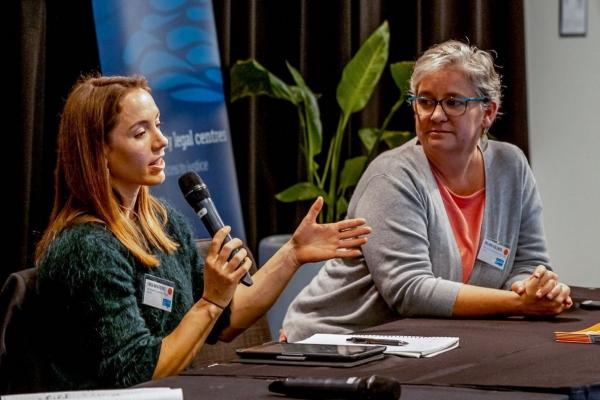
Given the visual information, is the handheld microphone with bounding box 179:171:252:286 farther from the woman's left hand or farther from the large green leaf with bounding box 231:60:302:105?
the large green leaf with bounding box 231:60:302:105

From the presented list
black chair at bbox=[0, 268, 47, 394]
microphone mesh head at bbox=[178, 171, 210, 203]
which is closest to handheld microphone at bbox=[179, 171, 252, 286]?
microphone mesh head at bbox=[178, 171, 210, 203]

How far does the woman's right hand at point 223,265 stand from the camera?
2.13m

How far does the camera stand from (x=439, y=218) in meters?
2.71

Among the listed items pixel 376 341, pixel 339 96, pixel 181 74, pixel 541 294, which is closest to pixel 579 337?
pixel 541 294

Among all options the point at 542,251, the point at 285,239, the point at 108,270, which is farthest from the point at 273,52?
the point at 108,270

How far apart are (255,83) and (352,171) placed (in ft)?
1.82

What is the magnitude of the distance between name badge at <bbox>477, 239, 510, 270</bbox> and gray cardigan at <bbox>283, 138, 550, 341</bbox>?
2 centimetres

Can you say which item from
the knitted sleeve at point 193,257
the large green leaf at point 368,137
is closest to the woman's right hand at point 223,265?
the knitted sleeve at point 193,257

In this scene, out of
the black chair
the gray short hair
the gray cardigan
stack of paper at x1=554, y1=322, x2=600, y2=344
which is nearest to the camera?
the black chair

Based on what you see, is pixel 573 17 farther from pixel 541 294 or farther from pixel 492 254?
pixel 541 294

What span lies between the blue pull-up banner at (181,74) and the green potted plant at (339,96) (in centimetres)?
23

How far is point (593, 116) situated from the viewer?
5.12 meters

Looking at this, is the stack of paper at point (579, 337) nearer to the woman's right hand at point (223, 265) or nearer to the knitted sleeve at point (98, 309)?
the woman's right hand at point (223, 265)

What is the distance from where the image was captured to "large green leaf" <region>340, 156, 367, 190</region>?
462cm
